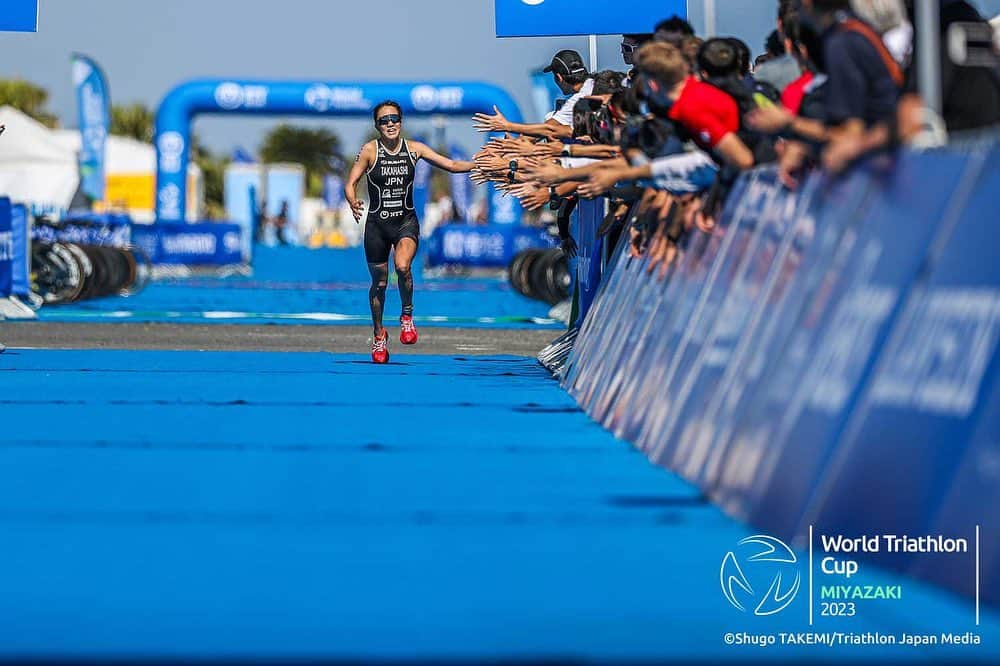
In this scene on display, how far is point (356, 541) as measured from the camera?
5309 mm

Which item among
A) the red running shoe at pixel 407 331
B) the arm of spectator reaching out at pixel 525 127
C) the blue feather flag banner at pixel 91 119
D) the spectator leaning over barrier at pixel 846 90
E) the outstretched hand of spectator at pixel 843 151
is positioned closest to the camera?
the outstretched hand of spectator at pixel 843 151

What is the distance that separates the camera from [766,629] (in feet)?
14.0

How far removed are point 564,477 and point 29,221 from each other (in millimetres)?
17114

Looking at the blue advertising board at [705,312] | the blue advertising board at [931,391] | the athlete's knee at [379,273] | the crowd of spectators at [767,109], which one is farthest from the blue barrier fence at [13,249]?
the blue advertising board at [931,391]

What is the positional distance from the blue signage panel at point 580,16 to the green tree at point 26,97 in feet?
249

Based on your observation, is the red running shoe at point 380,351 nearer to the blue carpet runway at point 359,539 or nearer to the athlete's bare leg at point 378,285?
the athlete's bare leg at point 378,285

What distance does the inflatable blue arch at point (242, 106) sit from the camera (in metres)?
39.4

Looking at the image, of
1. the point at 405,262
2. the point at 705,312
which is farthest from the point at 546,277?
the point at 705,312

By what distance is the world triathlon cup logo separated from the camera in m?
4.55

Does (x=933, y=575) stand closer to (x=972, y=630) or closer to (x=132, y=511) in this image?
(x=972, y=630)

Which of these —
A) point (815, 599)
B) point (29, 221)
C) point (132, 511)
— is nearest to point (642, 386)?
point (132, 511)

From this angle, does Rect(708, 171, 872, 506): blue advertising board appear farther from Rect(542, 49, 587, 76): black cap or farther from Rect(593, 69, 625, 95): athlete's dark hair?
Rect(542, 49, 587, 76): black cap

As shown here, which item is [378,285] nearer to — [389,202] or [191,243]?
[389,202]

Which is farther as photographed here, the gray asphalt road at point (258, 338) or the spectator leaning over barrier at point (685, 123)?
the gray asphalt road at point (258, 338)
